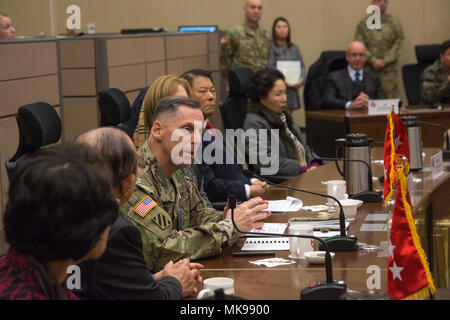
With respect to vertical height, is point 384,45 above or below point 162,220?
above

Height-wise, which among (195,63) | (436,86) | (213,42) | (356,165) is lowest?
(356,165)

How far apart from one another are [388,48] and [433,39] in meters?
0.79

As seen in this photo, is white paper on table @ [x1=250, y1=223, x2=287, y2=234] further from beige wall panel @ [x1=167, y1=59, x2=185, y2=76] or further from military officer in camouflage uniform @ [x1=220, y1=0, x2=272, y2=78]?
military officer in camouflage uniform @ [x1=220, y1=0, x2=272, y2=78]

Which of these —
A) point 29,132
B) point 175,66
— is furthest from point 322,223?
point 175,66

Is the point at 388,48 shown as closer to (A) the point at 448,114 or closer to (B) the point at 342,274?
(A) the point at 448,114

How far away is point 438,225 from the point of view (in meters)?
3.50

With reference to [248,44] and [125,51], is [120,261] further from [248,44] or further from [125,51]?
[248,44]

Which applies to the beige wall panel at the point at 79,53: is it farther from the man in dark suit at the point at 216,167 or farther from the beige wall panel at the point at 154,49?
the man in dark suit at the point at 216,167

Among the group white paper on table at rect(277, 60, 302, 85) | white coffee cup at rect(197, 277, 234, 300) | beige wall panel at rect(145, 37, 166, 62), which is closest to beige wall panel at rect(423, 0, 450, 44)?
white paper on table at rect(277, 60, 302, 85)

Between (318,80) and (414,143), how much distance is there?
2873mm

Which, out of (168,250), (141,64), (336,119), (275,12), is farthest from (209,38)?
(168,250)

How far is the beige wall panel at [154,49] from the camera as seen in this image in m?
6.14

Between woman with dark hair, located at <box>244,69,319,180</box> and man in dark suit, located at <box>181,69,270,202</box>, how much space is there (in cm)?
33

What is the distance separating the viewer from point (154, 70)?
248 inches
